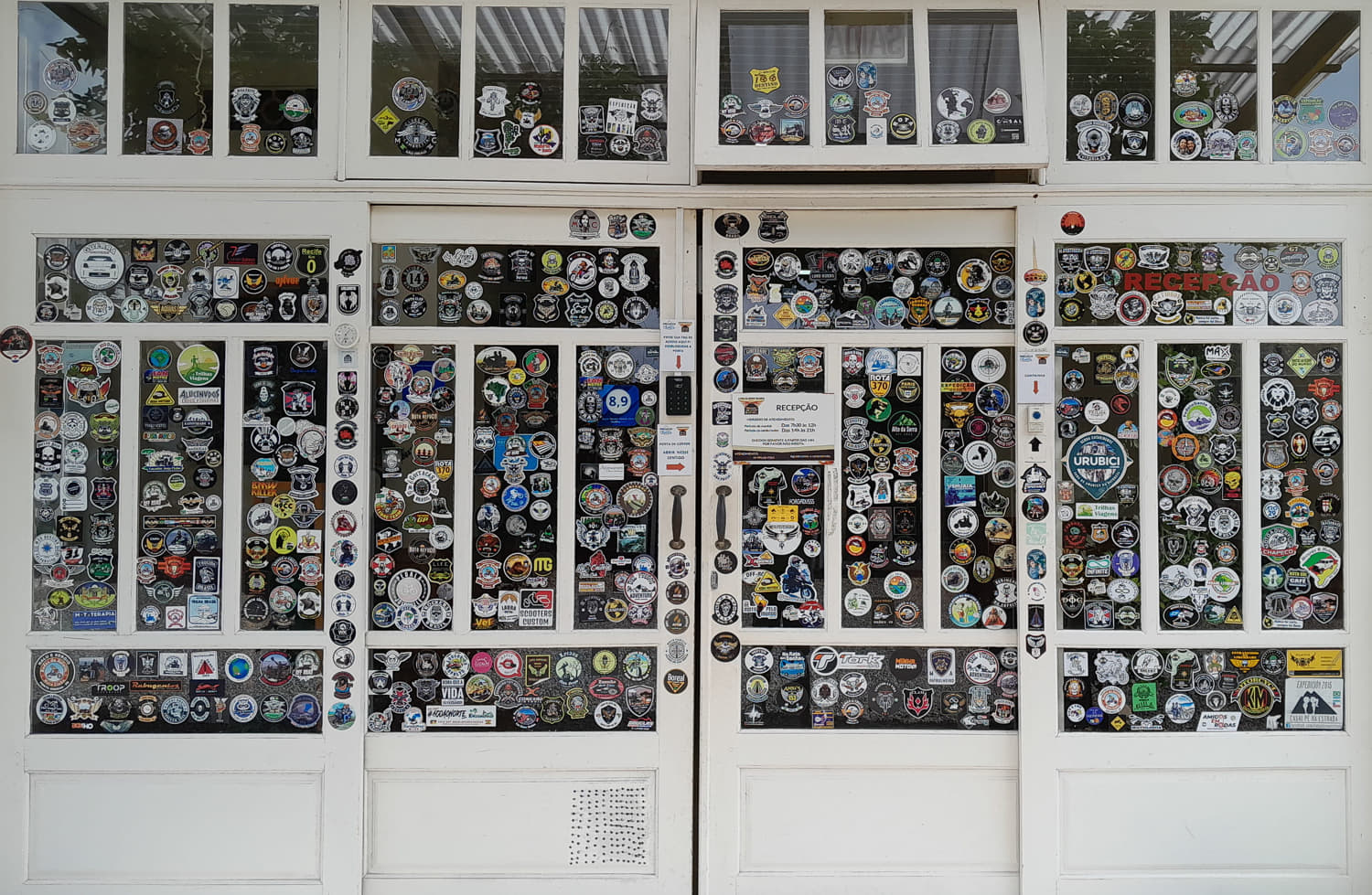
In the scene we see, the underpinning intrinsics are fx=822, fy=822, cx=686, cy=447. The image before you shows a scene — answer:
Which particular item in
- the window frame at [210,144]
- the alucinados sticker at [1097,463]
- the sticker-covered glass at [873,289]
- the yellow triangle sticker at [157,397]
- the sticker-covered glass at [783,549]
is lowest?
the sticker-covered glass at [783,549]

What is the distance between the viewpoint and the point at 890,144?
307 centimetres

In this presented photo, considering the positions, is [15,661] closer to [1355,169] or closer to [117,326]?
[117,326]

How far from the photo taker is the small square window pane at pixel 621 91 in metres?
3.21

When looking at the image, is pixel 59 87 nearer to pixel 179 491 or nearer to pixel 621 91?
pixel 179 491

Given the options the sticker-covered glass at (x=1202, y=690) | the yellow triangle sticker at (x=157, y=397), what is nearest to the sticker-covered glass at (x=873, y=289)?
the sticker-covered glass at (x=1202, y=690)

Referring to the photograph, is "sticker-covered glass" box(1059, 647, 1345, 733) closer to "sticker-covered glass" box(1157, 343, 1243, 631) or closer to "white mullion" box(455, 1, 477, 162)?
"sticker-covered glass" box(1157, 343, 1243, 631)

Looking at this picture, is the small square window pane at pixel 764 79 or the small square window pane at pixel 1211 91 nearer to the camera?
the small square window pane at pixel 764 79

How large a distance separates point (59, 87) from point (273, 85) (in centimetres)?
81

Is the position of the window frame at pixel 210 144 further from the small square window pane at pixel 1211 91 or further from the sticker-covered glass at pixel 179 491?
the small square window pane at pixel 1211 91

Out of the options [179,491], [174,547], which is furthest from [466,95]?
[174,547]

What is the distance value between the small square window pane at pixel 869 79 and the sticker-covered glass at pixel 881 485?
2.68 feet

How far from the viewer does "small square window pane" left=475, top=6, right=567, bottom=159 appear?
320 centimetres

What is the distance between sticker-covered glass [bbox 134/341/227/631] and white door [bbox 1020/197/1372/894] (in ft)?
A: 10.4

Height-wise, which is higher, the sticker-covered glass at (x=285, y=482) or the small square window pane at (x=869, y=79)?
the small square window pane at (x=869, y=79)
